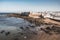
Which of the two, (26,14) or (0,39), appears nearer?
(0,39)

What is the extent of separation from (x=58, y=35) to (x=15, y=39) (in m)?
5.97

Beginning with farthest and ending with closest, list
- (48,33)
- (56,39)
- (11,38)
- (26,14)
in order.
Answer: (26,14) → (48,33) → (11,38) → (56,39)

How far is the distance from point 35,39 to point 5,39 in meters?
4.00

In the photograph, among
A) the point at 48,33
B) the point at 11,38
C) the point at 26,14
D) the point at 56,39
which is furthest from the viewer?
the point at 26,14

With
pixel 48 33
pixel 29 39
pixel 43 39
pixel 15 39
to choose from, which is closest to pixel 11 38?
pixel 15 39

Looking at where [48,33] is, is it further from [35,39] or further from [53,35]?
[35,39]

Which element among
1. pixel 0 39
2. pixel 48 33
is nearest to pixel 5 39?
pixel 0 39

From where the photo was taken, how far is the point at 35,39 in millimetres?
17891

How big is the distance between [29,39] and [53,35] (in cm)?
360

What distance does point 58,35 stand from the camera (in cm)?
1923

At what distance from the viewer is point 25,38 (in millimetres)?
18562

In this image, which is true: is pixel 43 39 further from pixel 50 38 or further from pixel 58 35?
pixel 58 35

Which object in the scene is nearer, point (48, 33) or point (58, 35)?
point (58, 35)

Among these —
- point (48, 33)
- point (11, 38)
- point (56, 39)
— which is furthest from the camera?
point (48, 33)
